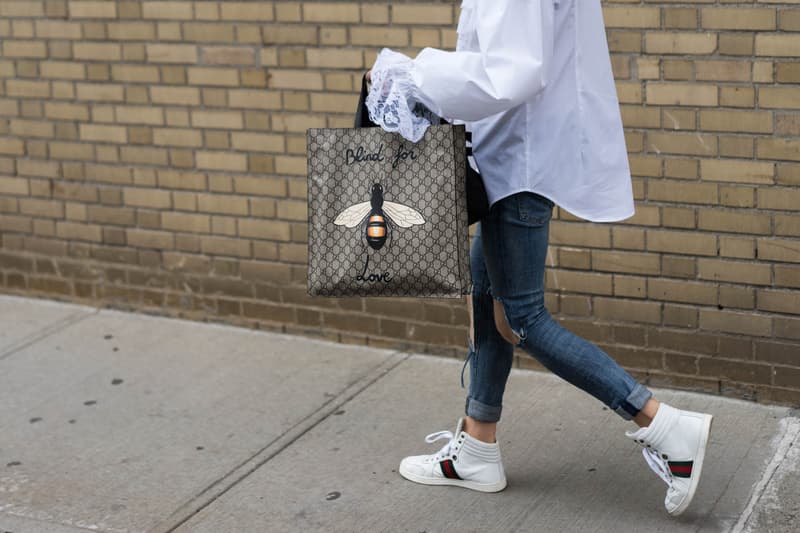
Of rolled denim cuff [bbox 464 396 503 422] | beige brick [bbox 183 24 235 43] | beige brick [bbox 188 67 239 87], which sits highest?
beige brick [bbox 183 24 235 43]

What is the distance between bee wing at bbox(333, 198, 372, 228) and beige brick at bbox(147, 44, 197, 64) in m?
2.11

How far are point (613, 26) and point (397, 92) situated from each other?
1319 millimetres

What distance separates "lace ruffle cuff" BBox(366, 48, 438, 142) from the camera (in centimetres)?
334

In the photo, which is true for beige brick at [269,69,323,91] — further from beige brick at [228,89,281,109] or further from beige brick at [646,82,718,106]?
beige brick at [646,82,718,106]

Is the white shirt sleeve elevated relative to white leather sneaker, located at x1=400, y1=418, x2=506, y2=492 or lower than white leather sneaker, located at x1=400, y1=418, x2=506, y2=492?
elevated

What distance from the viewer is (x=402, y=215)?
3375 mm

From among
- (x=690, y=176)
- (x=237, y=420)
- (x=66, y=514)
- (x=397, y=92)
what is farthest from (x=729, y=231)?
(x=66, y=514)

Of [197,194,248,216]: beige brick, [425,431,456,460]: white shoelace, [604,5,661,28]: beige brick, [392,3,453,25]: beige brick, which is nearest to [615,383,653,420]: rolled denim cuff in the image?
[425,431,456,460]: white shoelace

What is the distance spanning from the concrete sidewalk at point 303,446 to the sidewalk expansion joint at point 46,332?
26 mm

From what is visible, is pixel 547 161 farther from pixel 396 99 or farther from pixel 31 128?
pixel 31 128

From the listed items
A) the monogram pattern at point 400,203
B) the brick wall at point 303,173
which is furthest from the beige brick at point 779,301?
the monogram pattern at point 400,203

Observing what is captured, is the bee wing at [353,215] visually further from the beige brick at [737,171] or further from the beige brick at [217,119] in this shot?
the beige brick at [217,119]

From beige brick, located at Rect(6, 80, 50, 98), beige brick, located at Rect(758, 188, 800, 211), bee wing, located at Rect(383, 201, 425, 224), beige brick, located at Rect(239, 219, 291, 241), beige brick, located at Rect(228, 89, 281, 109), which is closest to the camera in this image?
bee wing, located at Rect(383, 201, 425, 224)

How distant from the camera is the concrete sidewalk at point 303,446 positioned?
3723 millimetres
